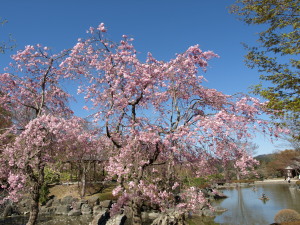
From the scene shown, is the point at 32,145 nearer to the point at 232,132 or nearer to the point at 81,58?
the point at 81,58

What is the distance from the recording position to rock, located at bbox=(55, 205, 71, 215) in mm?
22025

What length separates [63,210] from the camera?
872 inches

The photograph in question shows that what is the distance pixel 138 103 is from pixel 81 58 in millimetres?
3150

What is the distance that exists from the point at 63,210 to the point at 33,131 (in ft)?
49.8

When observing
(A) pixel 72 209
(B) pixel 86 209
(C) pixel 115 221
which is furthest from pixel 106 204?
(C) pixel 115 221

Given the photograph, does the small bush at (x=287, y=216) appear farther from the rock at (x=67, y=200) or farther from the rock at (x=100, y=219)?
the rock at (x=67, y=200)

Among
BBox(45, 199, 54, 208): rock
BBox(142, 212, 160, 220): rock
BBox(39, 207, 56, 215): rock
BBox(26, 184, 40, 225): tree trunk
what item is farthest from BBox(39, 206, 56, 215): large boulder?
BBox(26, 184, 40, 225): tree trunk

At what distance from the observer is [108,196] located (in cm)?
2470

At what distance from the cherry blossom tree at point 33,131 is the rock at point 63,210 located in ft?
37.8

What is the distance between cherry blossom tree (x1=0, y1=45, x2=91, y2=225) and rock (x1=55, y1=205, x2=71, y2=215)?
1152 centimetres

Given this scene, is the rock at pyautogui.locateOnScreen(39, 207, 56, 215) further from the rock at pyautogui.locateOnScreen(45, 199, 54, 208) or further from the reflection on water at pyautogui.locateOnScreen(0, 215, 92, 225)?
the reflection on water at pyautogui.locateOnScreen(0, 215, 92, 225)

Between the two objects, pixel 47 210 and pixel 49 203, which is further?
pixel 49 203

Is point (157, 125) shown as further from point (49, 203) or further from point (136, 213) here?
point (49, 203)

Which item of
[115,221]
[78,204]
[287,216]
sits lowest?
[78,204]
